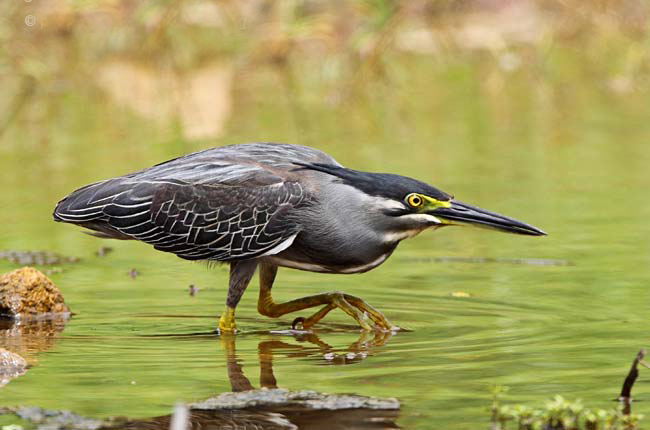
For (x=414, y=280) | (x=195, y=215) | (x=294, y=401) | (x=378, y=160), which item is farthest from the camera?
(x=378, y=160)

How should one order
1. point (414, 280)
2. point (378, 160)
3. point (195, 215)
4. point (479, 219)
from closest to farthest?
point (479, 219) < point (195, 215) < point (414, 280) < point (378, 160)

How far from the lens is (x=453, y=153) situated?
14.6m

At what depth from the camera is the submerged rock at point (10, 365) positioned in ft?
21.5

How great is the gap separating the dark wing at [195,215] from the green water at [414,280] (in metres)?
0.48

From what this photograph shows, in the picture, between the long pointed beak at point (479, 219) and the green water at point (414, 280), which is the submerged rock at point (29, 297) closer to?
the green water at point (414, 280)

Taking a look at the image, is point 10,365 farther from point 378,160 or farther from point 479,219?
point 378,160

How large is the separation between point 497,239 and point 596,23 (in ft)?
48.9

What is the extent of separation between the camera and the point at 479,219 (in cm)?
764

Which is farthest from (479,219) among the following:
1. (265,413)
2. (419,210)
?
(265,413)

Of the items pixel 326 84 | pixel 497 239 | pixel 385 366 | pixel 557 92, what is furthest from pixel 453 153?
pixel 385 366

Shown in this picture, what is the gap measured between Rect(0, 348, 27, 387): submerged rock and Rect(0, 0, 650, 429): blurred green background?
5.1 inches

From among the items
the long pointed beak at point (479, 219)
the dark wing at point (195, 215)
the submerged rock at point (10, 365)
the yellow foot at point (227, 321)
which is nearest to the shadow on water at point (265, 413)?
the submerged rock at point (10, 365)

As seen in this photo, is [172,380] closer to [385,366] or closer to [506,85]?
→ [385,366]

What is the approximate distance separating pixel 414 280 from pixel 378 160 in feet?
15.0
